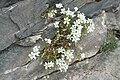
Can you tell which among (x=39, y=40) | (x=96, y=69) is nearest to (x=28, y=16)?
(x=39, y=40)

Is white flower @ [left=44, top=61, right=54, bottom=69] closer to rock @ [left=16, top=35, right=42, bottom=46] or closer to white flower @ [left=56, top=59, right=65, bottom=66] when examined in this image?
white flower @ [left=56, top=59, right=65, bottom=66]

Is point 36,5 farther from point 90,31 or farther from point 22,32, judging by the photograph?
point 90,31

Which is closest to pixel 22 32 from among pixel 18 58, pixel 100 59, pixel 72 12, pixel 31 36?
pixel 31 36

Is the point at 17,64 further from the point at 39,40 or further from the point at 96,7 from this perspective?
the point at 96,7

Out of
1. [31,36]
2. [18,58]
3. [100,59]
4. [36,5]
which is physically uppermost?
[36,5]

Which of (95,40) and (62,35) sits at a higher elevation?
(62,35)

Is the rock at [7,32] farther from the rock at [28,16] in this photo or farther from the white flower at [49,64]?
the white flower at [49,64]

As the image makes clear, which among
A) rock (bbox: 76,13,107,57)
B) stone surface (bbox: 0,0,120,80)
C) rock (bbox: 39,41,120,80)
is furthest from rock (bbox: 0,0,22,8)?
rock (bbox: 39,41,120,80)
